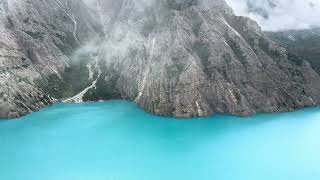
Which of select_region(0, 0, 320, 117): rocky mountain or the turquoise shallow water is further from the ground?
select_region(0, 0, 320, 117): rocky mountain

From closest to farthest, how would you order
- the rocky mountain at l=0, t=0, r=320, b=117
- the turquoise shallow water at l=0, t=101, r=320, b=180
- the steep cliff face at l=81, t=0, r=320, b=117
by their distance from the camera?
the turquoise shallow water at l=0, t=101, r=320, b=180 → the steep cliff face at l=81, t=0, r=320, b=117 → the rocky mountain at l=0, t=0, r=320, b=117

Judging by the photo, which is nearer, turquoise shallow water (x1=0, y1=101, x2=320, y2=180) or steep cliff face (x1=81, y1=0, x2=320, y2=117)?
turquoise shallow water (x1=0, y1=101, x2=320, y2=180)

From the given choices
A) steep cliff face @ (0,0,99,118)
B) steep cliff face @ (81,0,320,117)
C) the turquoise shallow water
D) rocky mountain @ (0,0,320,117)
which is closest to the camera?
the turquoise shallow water

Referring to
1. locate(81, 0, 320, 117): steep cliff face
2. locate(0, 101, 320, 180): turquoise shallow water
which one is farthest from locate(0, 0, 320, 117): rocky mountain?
locate(0, 101, 320, 180): turquoise shallow water

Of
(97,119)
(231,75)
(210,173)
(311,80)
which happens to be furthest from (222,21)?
(210,173)

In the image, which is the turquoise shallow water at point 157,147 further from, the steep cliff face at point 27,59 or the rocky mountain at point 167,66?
the steep cliff face at point 27,59

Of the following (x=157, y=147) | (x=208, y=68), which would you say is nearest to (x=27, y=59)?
(x=208, y=68)

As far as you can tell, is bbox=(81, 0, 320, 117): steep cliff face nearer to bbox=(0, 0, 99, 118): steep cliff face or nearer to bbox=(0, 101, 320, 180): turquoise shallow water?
bbox=(0, 101, 320, 180): turquoise shallow water

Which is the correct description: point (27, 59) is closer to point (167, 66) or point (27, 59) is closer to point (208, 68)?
point (167, 66)
